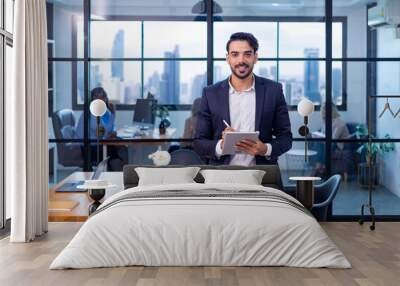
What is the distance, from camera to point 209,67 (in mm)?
9258

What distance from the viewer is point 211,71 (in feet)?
30.3

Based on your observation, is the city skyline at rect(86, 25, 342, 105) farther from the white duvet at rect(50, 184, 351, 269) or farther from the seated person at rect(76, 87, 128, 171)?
the white duvet at rect(50, 184, 351, 269)

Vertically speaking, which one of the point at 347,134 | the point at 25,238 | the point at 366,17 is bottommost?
the point at 25,238

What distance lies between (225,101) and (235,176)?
3.13ft

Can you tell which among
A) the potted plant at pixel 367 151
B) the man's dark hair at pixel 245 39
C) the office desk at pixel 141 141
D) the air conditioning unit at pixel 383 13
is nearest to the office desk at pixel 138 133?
the office desk at pixel 141 141

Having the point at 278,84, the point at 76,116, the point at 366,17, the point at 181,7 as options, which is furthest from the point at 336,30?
the point at 76,116

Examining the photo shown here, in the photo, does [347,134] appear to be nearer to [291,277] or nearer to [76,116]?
[76,116]

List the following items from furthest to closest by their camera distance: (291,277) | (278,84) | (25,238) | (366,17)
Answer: (366,17), (278,84), (25,238), (291,277)

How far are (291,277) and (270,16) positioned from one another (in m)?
4.18

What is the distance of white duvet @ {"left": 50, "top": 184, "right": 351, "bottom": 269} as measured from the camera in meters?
6.17

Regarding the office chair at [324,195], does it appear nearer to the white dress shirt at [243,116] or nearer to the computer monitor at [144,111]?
the white dress shirt at [243,116]

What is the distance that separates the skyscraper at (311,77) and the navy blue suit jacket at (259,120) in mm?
767

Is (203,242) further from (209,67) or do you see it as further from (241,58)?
(209,67)

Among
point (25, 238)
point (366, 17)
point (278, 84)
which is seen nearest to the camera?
point (25, 238)
